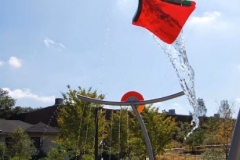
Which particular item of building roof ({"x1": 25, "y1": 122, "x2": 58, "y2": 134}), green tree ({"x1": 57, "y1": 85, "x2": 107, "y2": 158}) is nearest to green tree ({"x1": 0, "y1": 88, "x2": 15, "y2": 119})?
building roof ({"x1": 25, "y1": 122, "x2": 58, "y2": 134})

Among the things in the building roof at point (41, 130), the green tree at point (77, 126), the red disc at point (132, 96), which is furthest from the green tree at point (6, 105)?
the red disc at point (132, 96)

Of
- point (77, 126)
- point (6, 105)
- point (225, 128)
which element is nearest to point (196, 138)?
point (225, 128)

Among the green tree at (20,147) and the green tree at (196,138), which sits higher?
the green tree at (196,138)

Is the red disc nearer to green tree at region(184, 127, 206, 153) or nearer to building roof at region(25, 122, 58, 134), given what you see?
green tree at region(184, 127, 206, 153)

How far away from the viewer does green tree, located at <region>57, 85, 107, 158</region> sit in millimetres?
22438

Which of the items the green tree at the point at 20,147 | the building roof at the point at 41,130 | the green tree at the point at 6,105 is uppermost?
the green tree at the point at 6,105

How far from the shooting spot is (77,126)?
2264 centimetres

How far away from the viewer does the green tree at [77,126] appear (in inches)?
883

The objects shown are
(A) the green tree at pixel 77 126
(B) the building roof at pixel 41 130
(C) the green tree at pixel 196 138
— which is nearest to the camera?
(A) the green tree at pixel 77 126

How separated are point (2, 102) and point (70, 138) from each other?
35.4 m

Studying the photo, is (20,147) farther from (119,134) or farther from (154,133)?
(154,133)

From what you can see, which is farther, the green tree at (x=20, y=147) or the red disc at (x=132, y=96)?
the green tree at (x=20, y=147)

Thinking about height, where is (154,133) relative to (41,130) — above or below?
below

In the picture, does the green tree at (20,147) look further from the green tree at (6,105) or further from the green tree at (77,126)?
the green tree at (6,105)
